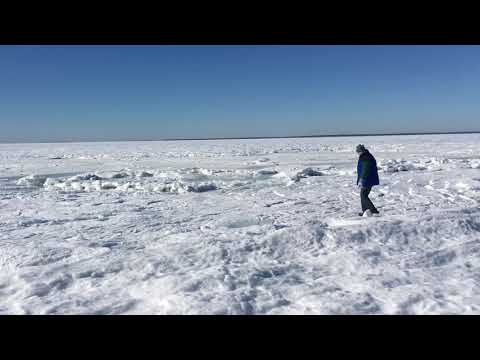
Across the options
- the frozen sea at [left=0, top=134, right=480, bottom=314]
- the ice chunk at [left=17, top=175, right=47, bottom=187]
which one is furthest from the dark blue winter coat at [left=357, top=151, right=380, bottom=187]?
the ice chunk at [left=17, top=175, right=47, bottom=187]

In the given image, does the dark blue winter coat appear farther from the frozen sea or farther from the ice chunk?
the ice chunk

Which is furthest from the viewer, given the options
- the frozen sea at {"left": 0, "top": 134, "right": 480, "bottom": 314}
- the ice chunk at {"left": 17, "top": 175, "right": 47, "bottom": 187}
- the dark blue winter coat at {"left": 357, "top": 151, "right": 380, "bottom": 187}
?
the ice chunk at {"left": 17, "top": 175, "right": 47, "bottom": 187}

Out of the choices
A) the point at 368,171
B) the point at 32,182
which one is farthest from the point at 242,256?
the point at 32,182

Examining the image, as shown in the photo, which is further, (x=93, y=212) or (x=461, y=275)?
(x=93, y=212)

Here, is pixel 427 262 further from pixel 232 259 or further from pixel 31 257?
pixel 31 257

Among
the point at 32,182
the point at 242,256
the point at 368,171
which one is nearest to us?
the point at 242,256

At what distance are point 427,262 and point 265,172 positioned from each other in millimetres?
10637

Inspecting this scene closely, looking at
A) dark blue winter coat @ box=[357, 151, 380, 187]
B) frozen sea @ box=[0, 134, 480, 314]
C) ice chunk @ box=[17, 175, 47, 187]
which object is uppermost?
dark blue winter coat @ box=[357, 151, 380, 187]

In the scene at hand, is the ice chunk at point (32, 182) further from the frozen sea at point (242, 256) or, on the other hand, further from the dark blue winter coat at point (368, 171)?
the dark blue winter coat at point (368, 171)

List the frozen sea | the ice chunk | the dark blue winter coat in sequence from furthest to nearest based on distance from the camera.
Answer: the ice chunk, the dark blue winter coat, the frozen sea

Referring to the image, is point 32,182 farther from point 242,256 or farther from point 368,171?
point 368,171

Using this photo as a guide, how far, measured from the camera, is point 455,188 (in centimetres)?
891
